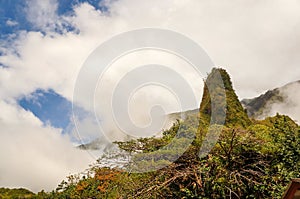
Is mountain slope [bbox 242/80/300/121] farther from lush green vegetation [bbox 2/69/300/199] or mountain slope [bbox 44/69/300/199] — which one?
mountain slope [bbox 44/69/300/199]

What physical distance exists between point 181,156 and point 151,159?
926 mm

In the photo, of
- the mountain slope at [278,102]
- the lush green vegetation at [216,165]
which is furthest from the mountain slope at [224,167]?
the mountain slope at [278,102]

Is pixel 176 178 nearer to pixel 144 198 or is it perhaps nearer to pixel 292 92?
pixel 144 198

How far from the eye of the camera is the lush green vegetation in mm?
7172

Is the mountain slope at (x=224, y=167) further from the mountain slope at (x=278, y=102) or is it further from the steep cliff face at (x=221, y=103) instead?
the mountain slope at (x=278, y=102)

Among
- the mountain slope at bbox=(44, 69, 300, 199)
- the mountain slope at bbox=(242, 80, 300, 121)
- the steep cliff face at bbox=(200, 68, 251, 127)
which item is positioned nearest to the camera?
the mountain slope at bbox=(44, 69, 300, 199)

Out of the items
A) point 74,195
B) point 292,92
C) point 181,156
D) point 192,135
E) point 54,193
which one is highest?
point 292,92

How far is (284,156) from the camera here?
735cm

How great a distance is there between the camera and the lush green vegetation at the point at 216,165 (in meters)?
7.17

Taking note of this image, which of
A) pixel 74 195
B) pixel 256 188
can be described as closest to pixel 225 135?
pixel 256 188

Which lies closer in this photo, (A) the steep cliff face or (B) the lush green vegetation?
(B) the lush green vegetation

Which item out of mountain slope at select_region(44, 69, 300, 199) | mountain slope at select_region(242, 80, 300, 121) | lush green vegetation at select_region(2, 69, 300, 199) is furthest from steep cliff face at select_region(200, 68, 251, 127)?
mountain slope at select_region(242, 80, 300, 121)

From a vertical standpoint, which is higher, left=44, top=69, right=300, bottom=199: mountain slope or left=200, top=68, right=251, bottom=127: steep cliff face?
left=200, top=68, right=251, bottom=127: steep cliff face

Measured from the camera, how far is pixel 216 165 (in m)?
7.48
